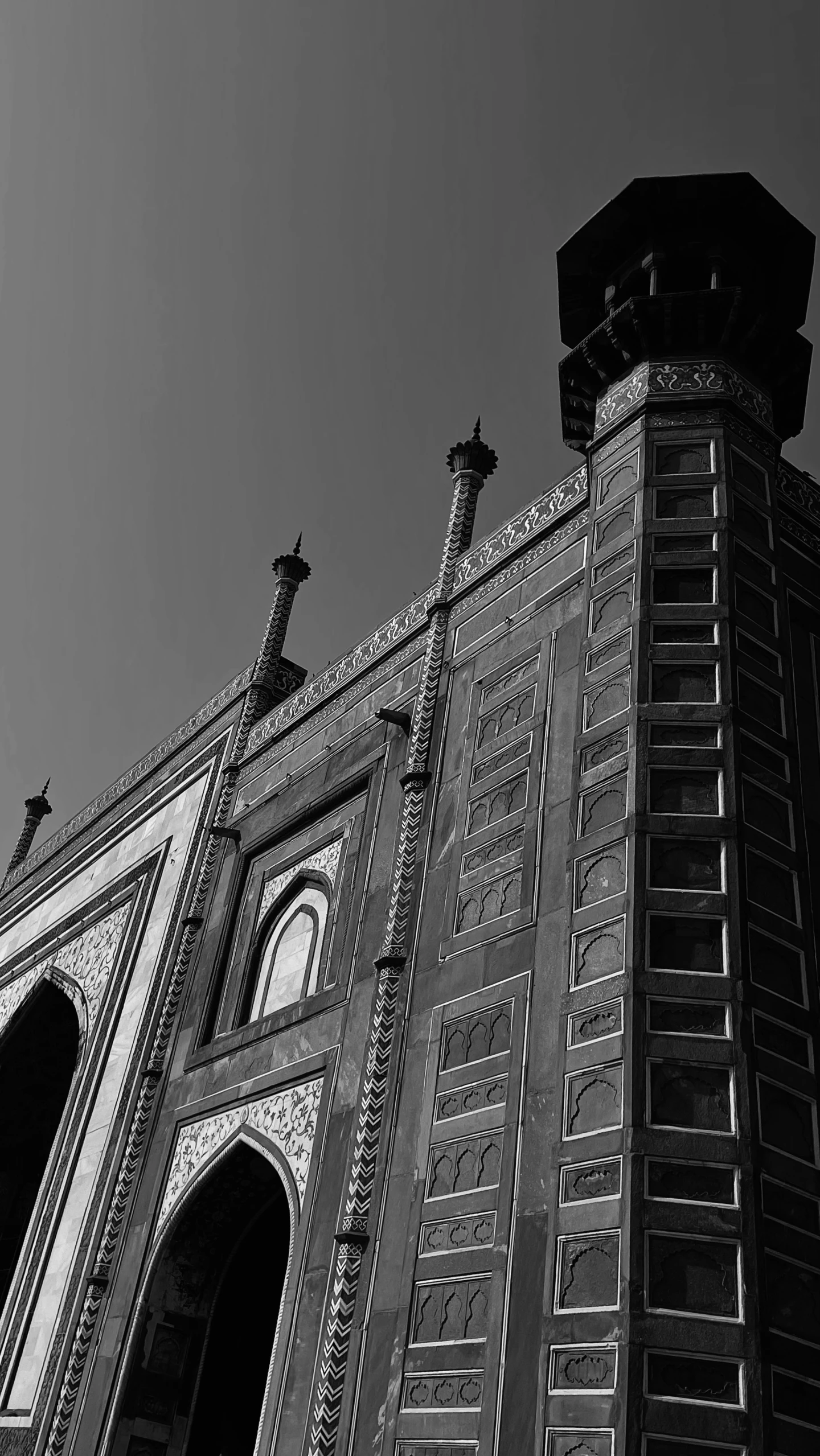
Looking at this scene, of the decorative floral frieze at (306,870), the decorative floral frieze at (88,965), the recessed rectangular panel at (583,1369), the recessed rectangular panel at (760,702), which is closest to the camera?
the recessed rectangular panel at (583,1369)

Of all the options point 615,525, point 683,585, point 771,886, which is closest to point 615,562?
point 615,525

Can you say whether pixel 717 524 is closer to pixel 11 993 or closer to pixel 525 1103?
pixel 525 1103

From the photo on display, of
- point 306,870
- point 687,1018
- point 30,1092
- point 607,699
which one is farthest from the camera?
point 30,1092

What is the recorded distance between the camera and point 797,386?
30.4 ft

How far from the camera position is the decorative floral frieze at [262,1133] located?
8422 mm

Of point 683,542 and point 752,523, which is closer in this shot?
point 683,542

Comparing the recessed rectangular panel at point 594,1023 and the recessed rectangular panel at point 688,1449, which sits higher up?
the recessed rectangular panel at point 594,1023

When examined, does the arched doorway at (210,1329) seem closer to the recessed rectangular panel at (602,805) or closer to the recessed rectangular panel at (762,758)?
the recessed rectangular panel at (602,805)

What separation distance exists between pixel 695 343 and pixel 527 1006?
186 inches

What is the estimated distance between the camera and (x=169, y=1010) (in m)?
11.3

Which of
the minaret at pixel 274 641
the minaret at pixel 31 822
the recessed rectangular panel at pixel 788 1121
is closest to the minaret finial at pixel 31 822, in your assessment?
the minaret at pixel 31 822

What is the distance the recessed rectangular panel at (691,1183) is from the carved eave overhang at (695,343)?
550cm

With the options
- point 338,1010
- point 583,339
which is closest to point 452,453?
point 583,339

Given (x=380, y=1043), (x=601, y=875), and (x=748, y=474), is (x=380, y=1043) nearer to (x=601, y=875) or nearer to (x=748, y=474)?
(x=601, y=875)
